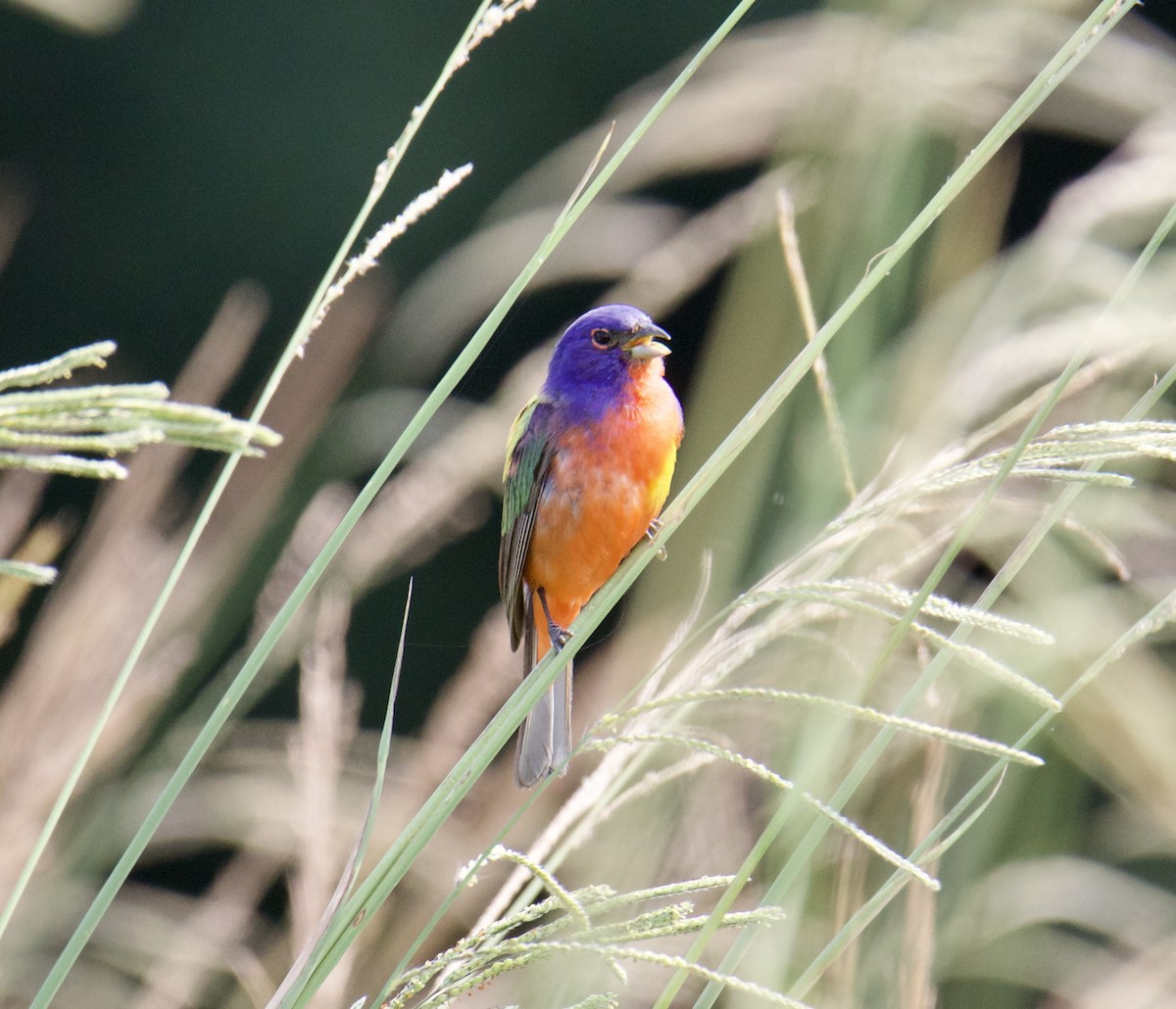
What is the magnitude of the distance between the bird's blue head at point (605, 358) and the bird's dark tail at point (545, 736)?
53 centimetres

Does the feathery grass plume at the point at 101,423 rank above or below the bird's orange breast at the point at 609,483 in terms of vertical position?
below

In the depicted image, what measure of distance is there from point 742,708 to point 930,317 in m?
0.79

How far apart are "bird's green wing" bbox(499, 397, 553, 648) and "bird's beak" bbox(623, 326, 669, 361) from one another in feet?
0.76

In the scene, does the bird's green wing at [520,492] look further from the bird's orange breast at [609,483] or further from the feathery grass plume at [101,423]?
the feathery grass plume at [101,423]

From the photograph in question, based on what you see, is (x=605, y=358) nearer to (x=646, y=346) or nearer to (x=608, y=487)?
(x=646, y=346)

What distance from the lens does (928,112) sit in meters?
2.15

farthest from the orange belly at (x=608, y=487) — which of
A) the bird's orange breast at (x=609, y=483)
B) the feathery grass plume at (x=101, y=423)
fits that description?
the feathery grass plume at (x=101, y=423)

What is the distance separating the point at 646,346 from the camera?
104 inches

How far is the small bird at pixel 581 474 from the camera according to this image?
260 centimetres

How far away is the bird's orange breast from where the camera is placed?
2.60 m

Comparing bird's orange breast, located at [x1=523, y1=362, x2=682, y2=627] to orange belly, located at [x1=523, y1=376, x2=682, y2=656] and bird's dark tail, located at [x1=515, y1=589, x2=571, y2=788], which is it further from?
bird's dark tail, located at [x1=515, y1=589, x2=571, y2=788]

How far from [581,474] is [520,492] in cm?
23

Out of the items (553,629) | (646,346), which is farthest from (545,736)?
(646,346)

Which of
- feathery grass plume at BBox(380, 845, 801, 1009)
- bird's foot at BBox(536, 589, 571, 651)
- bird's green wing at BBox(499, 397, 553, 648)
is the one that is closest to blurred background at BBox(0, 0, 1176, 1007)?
bird's green wing at BBox(499, 397, 553, 648)
